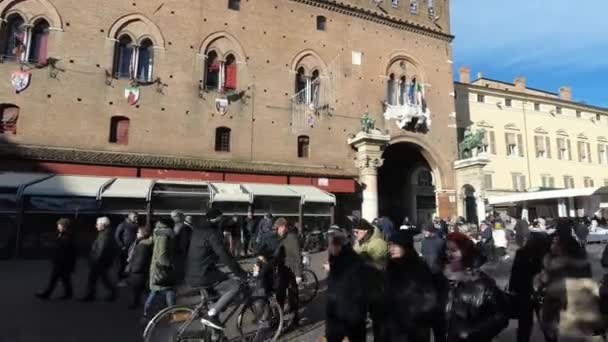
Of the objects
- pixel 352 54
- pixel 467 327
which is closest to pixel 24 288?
pixel 467 327

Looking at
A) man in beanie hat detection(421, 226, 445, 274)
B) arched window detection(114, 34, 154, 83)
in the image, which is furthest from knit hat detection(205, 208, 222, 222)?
arched window detection(114, 34, 154, 83)

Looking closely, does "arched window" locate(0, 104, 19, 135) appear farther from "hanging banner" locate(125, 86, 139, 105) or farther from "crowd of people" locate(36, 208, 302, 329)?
"crowd of people" locate(36, 208, 302, 329)

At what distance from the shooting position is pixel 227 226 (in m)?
13.7

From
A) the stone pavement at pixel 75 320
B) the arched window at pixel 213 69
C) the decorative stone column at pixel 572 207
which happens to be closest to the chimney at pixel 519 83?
the decorative stone column at pixel 572 207

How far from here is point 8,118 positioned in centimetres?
1507

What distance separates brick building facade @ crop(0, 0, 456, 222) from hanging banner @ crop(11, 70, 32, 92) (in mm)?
77

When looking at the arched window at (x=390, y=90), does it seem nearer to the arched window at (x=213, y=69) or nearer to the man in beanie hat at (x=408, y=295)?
the arched window at (x=213, y=69)

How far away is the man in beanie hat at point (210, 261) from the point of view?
4.87 meters

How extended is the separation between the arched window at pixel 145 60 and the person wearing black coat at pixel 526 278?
1623 centimetres

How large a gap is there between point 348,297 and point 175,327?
2218mm

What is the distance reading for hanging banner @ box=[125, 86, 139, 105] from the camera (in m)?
16.7

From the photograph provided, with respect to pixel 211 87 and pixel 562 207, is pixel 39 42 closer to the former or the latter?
pixel 211 87

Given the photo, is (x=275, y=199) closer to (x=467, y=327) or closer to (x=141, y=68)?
(x=141, y=68)

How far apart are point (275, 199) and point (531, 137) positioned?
2653 cm
